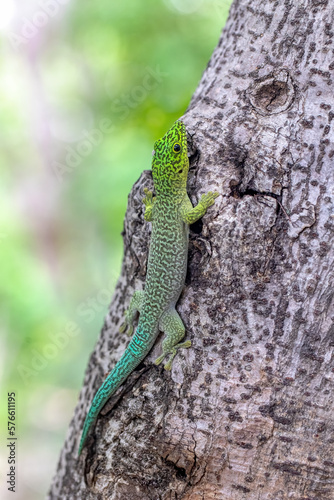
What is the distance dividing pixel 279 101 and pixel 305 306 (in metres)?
1.06

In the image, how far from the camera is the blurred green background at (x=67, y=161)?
5.40m

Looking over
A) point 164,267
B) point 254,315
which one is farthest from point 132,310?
point 254,315

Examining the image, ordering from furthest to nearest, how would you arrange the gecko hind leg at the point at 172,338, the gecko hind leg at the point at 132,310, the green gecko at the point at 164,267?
the gecko hind leg at the point at 132,310 < the green gecko at the point at 164,267 < the gecko hind leg at the point at 172,338

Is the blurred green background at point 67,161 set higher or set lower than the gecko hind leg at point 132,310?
higher

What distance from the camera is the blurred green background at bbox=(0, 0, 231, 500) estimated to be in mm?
5402

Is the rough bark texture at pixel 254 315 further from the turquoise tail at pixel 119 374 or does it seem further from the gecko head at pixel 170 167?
the gecko head at pixel 170 167

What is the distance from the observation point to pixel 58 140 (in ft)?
21.6

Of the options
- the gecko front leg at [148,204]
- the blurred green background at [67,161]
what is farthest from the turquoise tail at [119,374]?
the blurred green background at [67,161]

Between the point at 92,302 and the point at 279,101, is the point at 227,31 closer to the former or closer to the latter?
the point at 279,101

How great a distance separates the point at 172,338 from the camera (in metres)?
2.30

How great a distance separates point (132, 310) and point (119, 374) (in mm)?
423

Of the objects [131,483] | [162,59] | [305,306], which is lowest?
[131,483]

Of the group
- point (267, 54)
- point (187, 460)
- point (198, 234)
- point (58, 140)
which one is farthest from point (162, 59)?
point (187, 460)

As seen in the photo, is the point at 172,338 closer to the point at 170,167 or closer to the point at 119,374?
the point at 119,374
